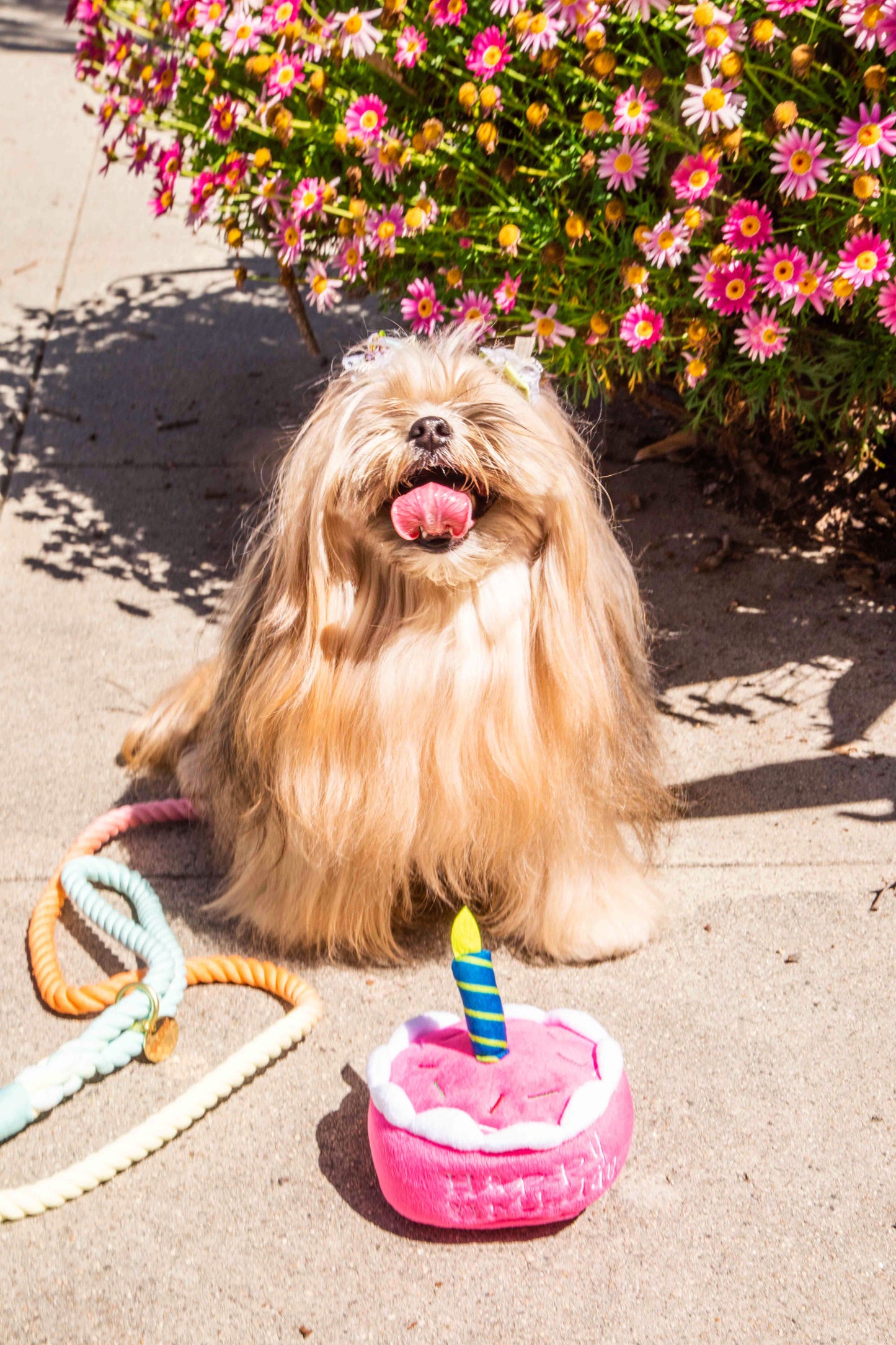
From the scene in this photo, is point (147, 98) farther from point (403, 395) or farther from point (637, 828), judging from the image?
point (637, 828)

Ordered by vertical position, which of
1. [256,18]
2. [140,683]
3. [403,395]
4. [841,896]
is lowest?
[140,683]

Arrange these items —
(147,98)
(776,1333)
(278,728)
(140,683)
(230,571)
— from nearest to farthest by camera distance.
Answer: (776,1333) < (278,728) < (147,98) < (140,683) < (230,571)

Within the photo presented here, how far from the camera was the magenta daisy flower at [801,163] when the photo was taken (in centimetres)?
225

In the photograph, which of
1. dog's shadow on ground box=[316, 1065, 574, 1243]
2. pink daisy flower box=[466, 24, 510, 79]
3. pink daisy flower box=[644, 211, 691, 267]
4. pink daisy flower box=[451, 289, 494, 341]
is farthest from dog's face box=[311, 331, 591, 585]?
dog's shadow on ground box=[316, 1065, 574, 1243]

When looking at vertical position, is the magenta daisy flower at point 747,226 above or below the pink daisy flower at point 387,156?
above

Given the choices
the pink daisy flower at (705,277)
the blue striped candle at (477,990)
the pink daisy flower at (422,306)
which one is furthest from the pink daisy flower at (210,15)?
the blue striped candle at (477,990)

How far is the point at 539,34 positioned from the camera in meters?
2.33

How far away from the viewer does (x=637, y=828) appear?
8.09 feet

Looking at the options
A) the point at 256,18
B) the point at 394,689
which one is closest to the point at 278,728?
the point at 394,689

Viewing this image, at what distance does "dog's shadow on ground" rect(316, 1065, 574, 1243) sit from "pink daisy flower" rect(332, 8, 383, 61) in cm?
199

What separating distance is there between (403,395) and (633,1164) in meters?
1.32

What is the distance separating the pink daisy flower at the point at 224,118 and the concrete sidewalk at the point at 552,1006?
1374 millimetres

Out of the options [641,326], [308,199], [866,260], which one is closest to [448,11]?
[308,199]

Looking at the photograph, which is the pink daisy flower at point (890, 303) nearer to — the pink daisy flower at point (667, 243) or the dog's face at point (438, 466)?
the pink daisy flower at point (667, 243)
